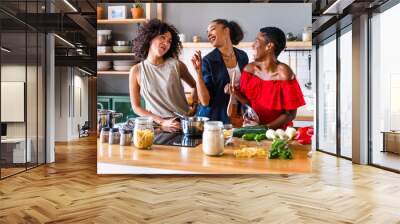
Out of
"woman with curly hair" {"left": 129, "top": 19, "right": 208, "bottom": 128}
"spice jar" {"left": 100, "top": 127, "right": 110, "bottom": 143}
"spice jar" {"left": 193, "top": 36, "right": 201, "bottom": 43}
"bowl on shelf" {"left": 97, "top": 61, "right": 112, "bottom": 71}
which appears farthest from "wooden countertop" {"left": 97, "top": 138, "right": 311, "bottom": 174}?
"spice jar" {"left": 193, "top": 36, "right": 201, "bottom": 43}

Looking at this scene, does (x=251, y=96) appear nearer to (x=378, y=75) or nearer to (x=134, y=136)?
(x=134, y=136)

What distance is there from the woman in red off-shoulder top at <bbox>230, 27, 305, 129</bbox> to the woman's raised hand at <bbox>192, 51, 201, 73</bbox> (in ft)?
1.46

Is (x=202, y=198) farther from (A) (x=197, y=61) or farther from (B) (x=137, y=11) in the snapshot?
(B) (x=137, y=11)

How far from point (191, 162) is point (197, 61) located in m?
1.12

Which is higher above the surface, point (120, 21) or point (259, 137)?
point (120, 21)

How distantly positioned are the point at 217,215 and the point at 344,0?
292 centimetres

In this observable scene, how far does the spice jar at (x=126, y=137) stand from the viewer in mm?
4242

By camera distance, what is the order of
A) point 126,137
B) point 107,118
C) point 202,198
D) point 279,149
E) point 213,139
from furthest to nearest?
1. point 107,118
2. point 126,137
3. point 279,149
4. point 213,139
5. point 202,198

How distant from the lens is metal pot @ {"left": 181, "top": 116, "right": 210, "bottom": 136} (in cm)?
425

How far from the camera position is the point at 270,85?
435 cm

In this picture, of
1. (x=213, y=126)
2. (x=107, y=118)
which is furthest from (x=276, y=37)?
(x=107, y=118)

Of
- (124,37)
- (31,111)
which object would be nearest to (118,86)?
(124,37)

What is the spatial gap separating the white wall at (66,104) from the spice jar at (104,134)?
789 cm

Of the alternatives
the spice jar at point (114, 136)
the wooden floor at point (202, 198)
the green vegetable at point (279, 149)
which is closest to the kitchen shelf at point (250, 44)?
the green vegetable at point (279, 149)
